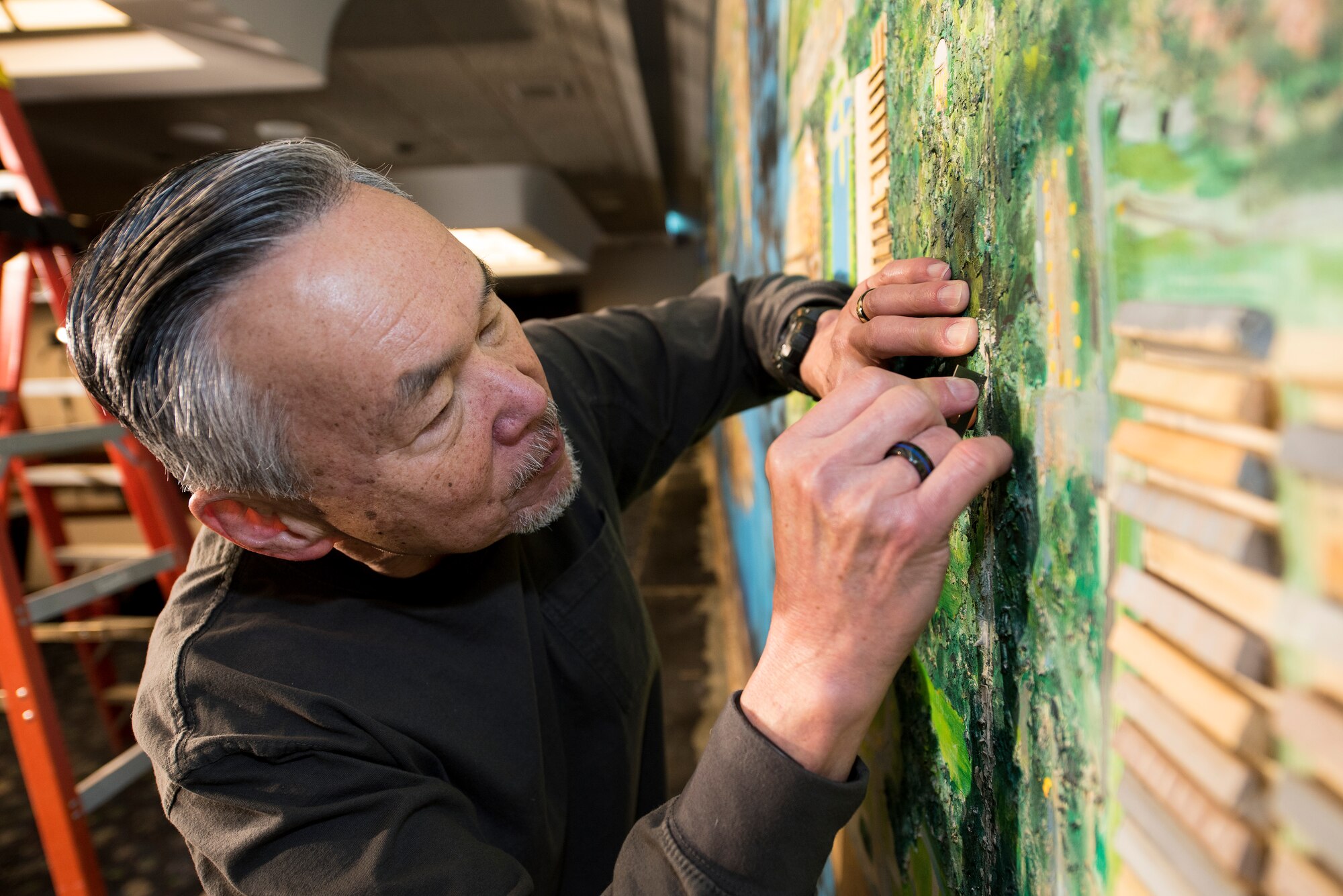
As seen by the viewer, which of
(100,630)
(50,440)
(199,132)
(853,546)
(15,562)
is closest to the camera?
(853,546)

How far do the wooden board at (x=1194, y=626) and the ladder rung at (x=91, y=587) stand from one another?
8.34 ft

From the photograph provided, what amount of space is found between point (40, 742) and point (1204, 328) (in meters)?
2.67

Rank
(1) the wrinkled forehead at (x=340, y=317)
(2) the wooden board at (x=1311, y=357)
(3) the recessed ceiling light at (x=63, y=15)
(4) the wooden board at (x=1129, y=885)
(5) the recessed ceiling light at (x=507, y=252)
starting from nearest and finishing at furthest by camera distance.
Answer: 1. (2) the wooden board at (x=1311, y=357)
2. (4) the wooden board at (x=1129, y=885)
3. (1) the wrinkled forehead at (x=340, y=317)
4. (3) the recessed ceiling light at (x=63, y=15)
5. (5) the recessed ceiling light at (x=507, y=252)

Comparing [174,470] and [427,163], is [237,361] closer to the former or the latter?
[174,470]

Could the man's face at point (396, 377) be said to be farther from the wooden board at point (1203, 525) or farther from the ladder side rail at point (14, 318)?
the ladder side rail at point (14, 318)

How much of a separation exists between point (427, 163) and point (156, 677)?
6468 mm

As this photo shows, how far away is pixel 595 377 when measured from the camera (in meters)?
1.29

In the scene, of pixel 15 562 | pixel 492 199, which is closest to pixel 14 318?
→ pixel 15 562

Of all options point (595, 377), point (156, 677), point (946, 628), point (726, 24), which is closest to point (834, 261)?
point (595, 377)

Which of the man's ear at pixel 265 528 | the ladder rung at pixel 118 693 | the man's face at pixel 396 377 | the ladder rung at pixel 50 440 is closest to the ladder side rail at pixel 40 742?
the ladder rung at pixel 50 440

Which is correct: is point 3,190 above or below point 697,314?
above

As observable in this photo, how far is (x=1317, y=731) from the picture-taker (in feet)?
0.92

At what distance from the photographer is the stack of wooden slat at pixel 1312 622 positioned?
27cm

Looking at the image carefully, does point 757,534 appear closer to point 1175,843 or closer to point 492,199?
point 1175,843
